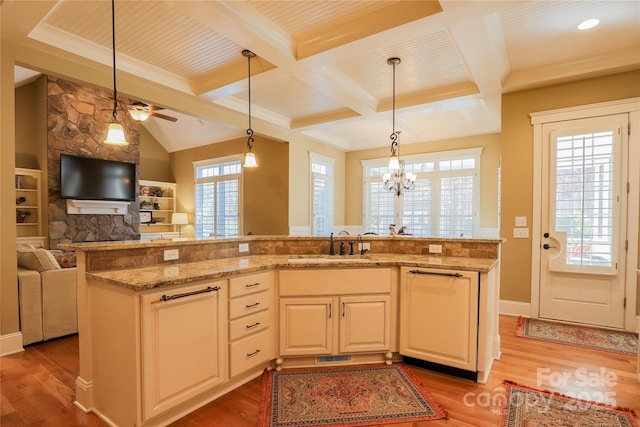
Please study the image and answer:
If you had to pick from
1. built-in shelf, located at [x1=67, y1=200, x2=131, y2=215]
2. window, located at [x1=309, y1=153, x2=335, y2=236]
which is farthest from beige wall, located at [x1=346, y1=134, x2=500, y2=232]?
built-in shelf, located at [x1=67, y1=200, x2=131, y2=215]

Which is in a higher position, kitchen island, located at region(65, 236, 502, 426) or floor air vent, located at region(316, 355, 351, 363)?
kitchen island, located at region(65, 236, 502, 426)

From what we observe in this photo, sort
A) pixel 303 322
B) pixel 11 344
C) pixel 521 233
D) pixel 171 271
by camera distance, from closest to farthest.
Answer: pixel 171 271 < pixel 303 322 < pixel 11 344 < pixel 521 233

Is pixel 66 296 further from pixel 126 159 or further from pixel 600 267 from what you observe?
pixel 600 267

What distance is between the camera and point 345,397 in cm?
224

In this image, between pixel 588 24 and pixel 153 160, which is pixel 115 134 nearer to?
pixel 588 24

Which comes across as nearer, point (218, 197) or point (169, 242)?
point (169, 242)

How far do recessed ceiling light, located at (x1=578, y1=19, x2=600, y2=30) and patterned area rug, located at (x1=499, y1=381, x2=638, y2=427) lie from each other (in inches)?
121

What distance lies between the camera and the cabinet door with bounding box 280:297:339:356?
103 inches

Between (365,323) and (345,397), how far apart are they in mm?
607

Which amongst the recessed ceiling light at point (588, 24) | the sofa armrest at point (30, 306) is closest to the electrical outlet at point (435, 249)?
the recessed ceiling light at point (588, 24)

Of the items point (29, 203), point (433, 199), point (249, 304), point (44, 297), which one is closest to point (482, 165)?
point (433, 199)

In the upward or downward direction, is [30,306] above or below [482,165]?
below

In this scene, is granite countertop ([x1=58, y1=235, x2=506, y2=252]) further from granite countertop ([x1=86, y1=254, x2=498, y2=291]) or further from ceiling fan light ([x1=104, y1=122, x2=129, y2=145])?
ceiling fan light ([x1=104, y1=122, x2=129, y2=145])

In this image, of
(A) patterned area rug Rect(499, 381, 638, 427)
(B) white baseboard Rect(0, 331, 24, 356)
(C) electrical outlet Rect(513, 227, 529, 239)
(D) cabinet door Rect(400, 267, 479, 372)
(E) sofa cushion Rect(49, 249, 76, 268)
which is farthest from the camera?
(C) electrical outlet Rect(513, 227, 529, 239)
